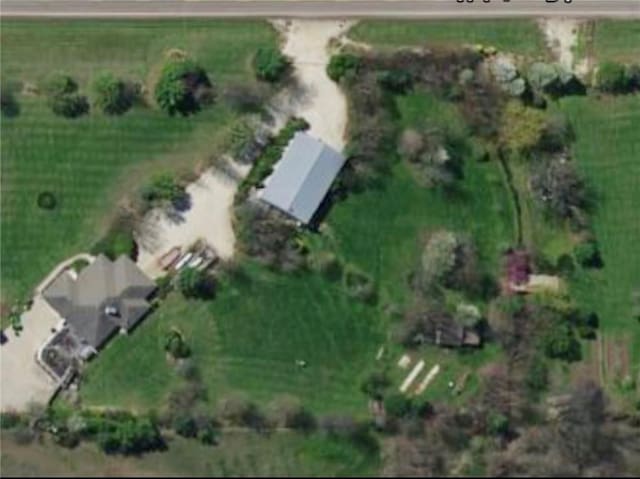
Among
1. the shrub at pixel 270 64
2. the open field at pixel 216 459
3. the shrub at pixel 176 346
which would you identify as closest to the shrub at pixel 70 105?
the shrub at pixel 270 64

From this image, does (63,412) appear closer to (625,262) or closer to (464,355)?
(464,355)

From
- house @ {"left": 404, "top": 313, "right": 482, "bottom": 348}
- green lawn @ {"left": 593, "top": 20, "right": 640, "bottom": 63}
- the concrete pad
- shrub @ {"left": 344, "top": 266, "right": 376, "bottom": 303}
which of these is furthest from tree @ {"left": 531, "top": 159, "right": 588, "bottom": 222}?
the concrete pad

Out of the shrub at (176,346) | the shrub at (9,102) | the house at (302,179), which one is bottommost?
the shrub at (176,346)

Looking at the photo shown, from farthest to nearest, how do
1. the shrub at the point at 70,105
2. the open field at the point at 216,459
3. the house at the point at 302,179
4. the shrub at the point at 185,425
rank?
the shrub at the point at 70,105
the house at the point at 302,179
the shrub at the point at 185,425
the open field at the point at 216,459

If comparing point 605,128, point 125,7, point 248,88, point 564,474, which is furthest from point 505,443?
point 125,7

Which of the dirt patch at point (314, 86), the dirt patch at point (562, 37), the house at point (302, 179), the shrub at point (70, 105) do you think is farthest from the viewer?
the dirt patch at point (562, 37)

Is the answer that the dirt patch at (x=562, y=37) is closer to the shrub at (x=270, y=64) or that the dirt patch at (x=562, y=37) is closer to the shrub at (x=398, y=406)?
the shrub at (x=270, y=64)
